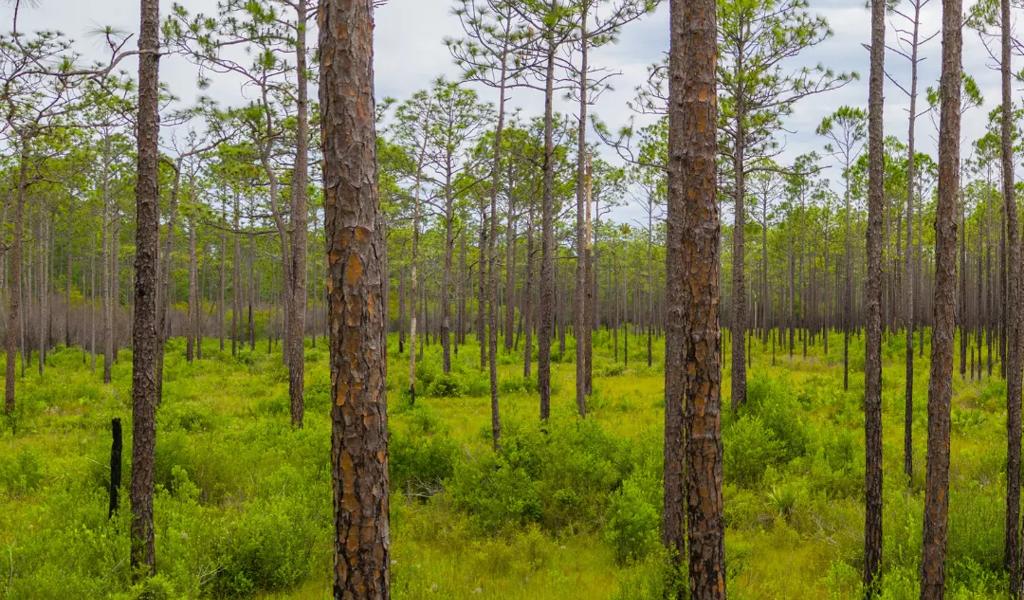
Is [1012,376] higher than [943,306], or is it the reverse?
[943,306]

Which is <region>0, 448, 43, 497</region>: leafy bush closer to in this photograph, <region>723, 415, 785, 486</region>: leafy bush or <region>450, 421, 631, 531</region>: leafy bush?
<region>450, 421, 631, 531</region>: leafy bush

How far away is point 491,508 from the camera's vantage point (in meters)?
7.90

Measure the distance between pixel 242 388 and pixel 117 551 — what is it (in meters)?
13.5

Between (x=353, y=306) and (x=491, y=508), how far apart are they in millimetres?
5360

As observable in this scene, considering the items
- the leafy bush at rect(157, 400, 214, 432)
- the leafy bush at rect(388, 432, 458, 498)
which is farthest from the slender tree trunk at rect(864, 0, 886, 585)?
the leafy bush at rect(157, 400, 214, 432)

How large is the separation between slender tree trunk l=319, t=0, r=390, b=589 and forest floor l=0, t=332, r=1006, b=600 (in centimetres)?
279

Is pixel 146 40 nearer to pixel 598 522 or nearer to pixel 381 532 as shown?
pixel 381 532

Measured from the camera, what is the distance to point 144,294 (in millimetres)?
5371

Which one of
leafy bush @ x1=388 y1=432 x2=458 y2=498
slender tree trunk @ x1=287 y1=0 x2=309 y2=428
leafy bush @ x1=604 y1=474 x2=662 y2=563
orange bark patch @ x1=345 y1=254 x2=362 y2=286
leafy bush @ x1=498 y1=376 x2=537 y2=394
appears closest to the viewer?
orange bark patch @ x1=345 y1=254 x2=362 y2=286

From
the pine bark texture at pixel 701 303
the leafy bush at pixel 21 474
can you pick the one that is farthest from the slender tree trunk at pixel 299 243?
the pine bark texture at pixel 701 303

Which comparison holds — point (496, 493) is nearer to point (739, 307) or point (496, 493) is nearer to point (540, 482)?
point (540, 482)

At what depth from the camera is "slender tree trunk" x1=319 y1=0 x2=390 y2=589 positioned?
10.6 ft

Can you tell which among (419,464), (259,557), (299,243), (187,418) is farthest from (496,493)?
(187,418)

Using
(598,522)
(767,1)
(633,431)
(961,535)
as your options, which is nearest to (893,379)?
(633,431)
